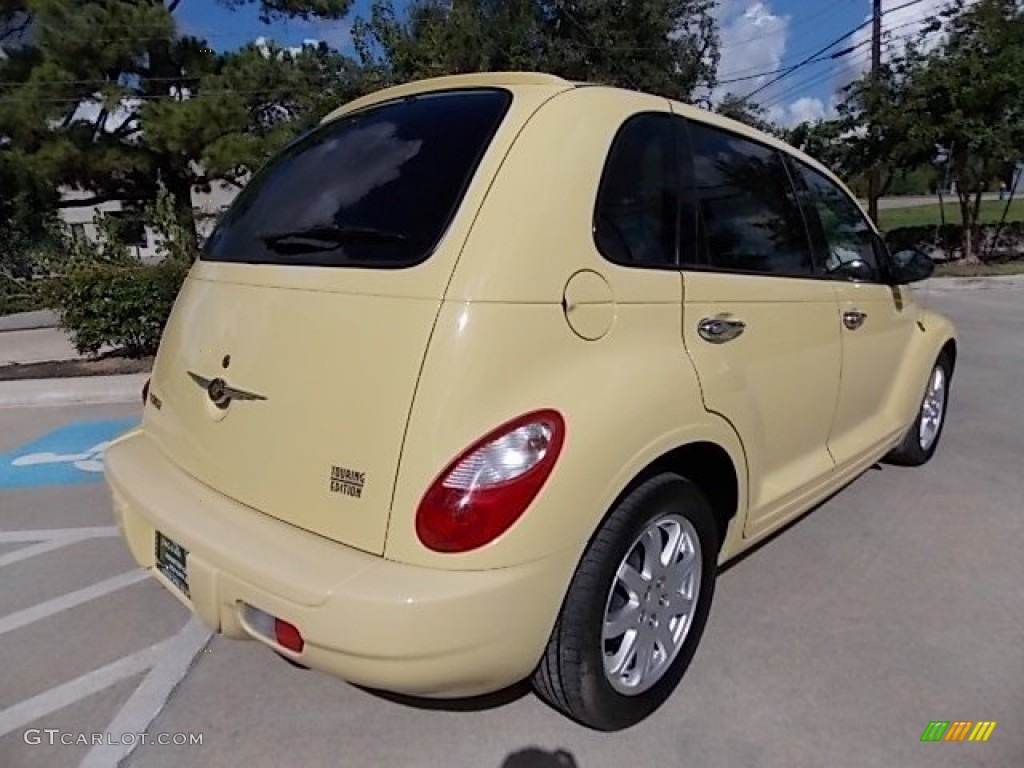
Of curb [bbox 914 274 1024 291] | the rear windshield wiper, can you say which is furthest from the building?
the rear windshield wiper

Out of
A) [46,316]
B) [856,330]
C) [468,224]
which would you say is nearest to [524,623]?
[468,224]

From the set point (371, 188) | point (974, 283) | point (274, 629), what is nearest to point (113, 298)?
point (371, 188)

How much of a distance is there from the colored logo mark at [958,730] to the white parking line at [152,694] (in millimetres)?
2305

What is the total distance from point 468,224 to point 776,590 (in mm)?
2019

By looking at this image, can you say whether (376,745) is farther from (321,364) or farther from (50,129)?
(50,129)

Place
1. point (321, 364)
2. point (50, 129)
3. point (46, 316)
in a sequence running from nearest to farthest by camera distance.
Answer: point (321, 364), point (46, 316), point (50, 129)

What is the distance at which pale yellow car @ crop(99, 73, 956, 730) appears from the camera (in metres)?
1.70

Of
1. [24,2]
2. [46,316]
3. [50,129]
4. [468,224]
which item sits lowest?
[46,316]

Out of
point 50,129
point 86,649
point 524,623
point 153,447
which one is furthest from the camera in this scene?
point 50,129

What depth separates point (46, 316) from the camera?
52.7 ft

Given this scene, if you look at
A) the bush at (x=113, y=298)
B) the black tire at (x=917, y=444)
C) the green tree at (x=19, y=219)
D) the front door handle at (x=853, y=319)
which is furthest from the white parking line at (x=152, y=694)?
the green tree at (x=19, y=219)

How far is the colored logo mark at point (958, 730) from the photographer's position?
6.89 feet

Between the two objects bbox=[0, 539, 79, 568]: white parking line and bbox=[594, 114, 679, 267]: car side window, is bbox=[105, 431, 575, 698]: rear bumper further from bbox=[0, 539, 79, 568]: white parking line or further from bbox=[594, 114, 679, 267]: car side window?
bbox=[0, 539, 79, 568]: white parking line

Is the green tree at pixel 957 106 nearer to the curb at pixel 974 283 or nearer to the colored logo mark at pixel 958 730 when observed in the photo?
the curb at pixel 974 283
